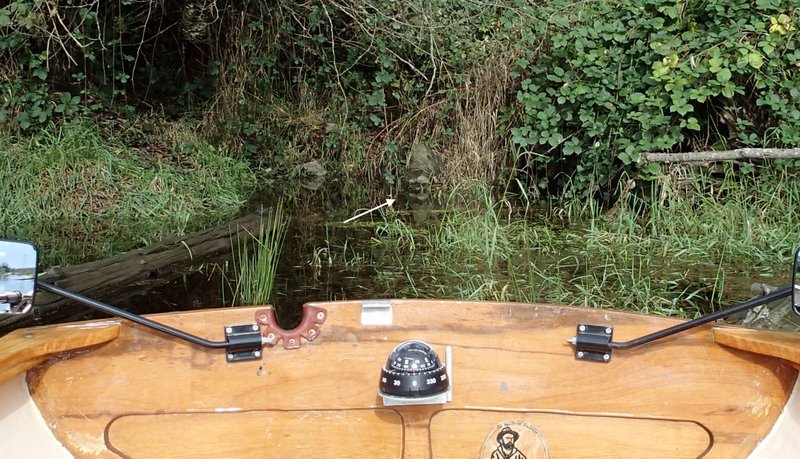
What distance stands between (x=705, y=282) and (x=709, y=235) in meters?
0.70

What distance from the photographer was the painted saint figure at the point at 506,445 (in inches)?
75.4

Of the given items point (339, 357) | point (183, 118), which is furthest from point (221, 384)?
point (183, 118)

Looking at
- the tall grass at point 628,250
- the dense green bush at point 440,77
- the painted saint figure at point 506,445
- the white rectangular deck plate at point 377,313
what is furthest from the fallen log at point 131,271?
the painted saint figure at point 506,445

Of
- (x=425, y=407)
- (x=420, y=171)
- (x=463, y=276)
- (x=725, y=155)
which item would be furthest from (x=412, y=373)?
(x=420, y=171)

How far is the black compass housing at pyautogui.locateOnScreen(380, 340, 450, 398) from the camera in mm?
1765

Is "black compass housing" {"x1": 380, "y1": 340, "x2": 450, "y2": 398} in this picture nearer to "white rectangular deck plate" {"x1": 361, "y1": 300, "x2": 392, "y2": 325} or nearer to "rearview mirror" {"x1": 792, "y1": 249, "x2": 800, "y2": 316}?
"white rectangular deck plate" {"x1": 361, "y1": 300, "x2": 392, "y2": 325}

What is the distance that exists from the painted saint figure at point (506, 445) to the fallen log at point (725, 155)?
380 cm

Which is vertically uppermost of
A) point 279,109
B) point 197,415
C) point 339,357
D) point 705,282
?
point 279,109

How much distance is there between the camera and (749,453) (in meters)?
1.83

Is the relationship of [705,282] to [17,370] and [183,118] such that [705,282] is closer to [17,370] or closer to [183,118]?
[17,370]

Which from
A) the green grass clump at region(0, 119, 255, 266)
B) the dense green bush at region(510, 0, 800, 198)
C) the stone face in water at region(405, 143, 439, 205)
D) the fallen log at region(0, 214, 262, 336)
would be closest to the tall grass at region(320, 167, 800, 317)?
the dense green bush at region(510, 0, 800, 198)

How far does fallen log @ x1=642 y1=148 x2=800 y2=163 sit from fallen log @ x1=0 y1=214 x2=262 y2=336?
300 centimetres

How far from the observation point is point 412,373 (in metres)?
1.76

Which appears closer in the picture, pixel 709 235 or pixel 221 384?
pixel 221 384
